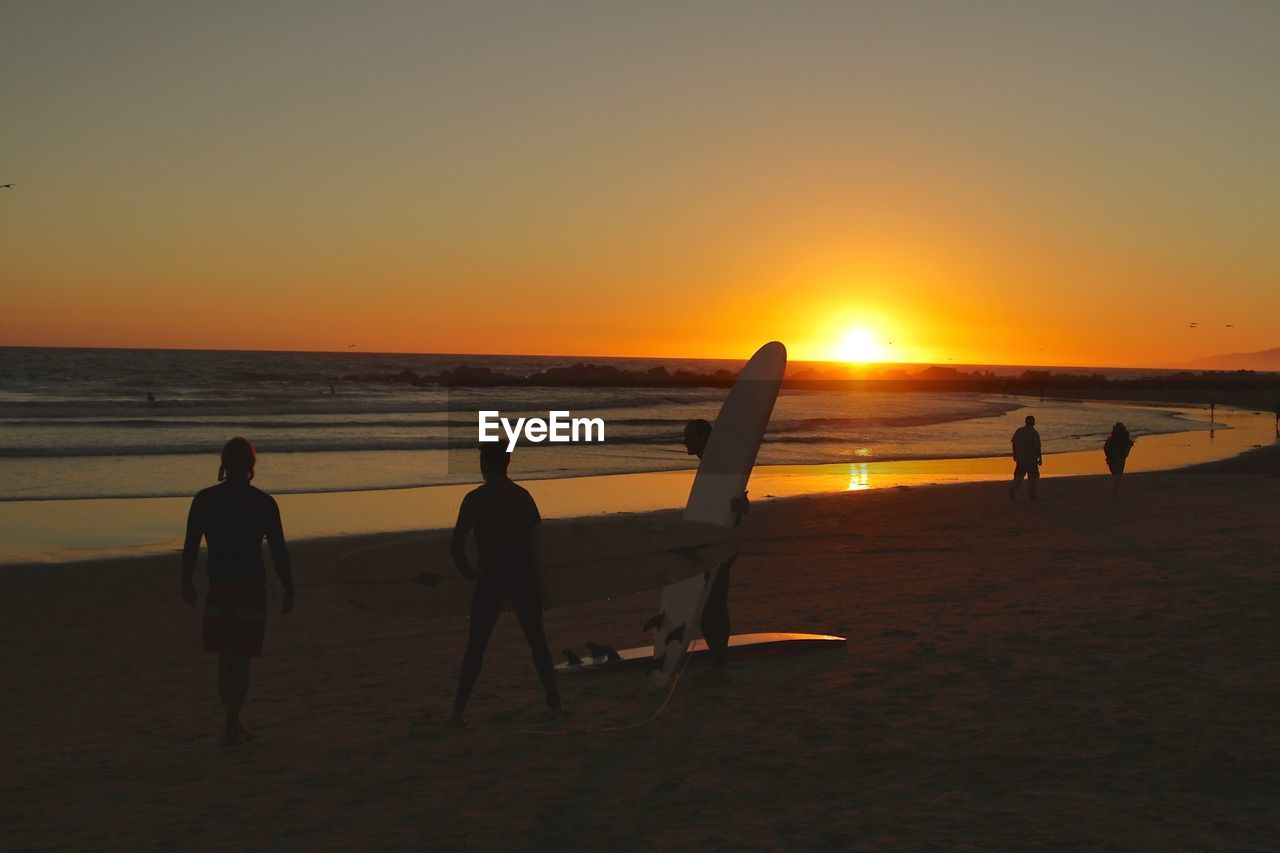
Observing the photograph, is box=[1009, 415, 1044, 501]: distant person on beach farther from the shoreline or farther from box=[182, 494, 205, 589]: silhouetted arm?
box=[182, 494, 205, 589]: silhouetted arm

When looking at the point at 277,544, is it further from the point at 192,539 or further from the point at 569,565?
the point at 569,565

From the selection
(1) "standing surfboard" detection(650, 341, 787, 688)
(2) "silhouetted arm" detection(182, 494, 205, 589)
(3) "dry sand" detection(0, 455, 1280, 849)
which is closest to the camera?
(3) "dry sand" detection(0, 455, 1280, 849)

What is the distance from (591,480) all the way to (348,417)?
840 inches

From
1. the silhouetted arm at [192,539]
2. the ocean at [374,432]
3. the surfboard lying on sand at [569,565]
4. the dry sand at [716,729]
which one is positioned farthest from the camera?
the ocean at [374,432]

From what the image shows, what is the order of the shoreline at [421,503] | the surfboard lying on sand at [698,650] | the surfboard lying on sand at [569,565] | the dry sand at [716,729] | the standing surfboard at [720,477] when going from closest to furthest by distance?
1. the dry sand at [716,729]
2. the surfboard lying on sand at [569,565]
3. the standing surfboard at [720,477]
4. the surfboard lying on sand at [698,650]
5. the shoreline at [421,503]

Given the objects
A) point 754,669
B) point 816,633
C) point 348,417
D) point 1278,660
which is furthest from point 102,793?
point 348,417

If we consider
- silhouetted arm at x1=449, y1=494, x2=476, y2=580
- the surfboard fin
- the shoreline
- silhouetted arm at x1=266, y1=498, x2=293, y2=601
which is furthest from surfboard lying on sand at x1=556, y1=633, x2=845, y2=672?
the shoreline

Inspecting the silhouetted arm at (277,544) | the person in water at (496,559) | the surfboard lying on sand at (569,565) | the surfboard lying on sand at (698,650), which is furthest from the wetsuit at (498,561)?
the surfboard lying on sand at (698,650)

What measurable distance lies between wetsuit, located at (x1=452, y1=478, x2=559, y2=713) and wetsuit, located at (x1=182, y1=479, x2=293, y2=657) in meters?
0.95

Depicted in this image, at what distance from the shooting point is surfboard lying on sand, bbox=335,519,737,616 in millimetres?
5941

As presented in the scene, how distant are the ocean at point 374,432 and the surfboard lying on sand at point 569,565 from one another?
531 inches

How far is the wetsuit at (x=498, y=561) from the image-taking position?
5.47 meters

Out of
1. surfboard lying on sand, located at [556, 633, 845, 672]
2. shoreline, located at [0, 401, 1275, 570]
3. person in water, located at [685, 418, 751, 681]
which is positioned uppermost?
person in water, located at [685, 418, 751, 681]

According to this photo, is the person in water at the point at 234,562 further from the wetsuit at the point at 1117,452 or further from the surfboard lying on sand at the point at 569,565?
the wetsuit at the point at 1117,452
